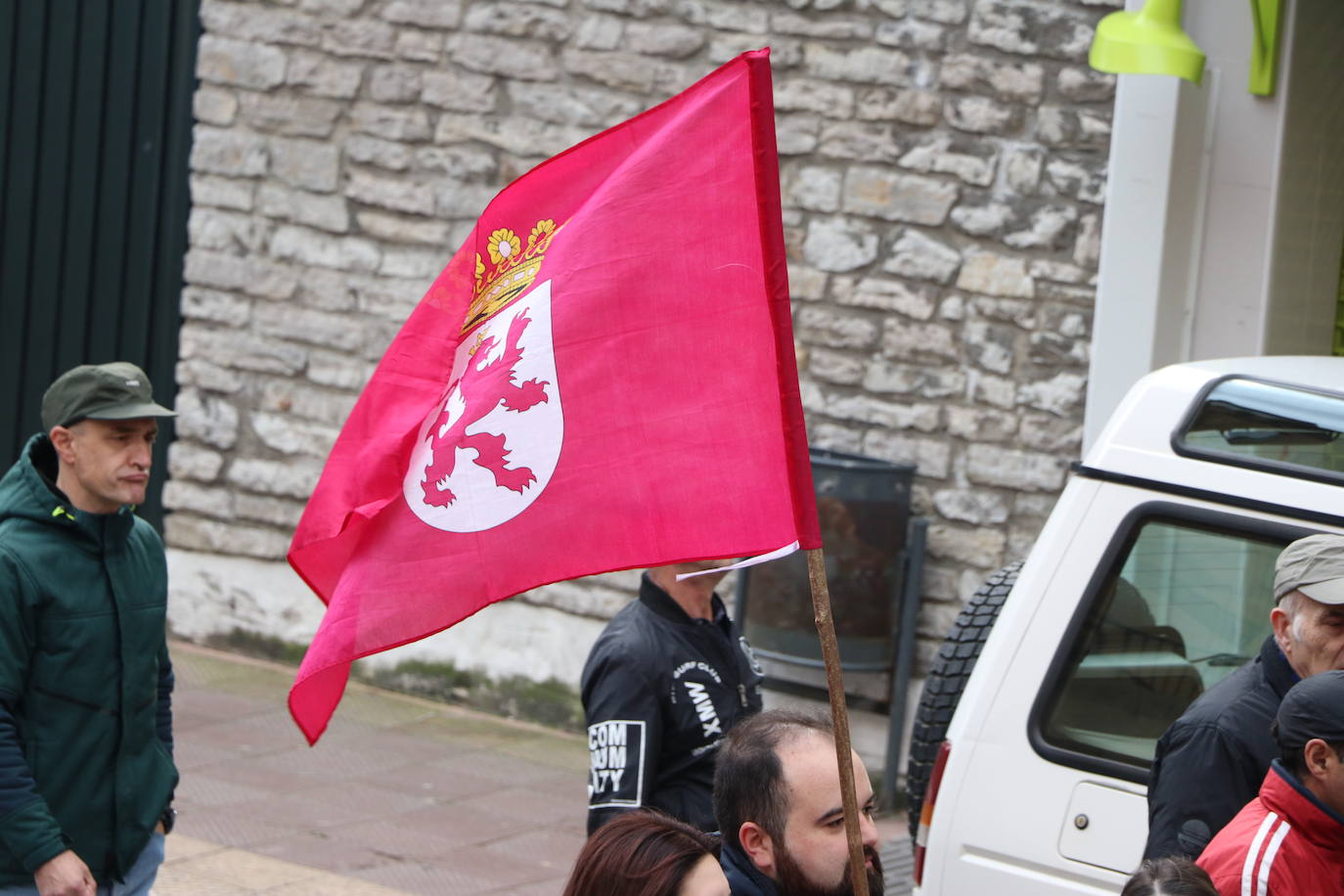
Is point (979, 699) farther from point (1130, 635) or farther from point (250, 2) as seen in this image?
point (250, 2)

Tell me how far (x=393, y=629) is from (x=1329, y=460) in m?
2.02

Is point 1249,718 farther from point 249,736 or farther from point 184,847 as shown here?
point 249,736

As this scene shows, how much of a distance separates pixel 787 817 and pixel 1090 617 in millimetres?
1237

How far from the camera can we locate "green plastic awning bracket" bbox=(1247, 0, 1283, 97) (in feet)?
21.7

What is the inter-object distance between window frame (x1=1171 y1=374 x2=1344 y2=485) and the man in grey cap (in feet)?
1.38

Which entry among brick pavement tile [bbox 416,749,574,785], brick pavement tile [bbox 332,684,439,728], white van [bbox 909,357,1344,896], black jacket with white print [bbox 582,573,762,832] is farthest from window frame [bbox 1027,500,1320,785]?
brick pavement tile [bbox 332,684,439,728]

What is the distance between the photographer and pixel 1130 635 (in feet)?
12.0

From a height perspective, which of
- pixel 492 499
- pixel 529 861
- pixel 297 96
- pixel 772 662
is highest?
pixel 297 96

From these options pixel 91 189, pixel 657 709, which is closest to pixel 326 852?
pixel 657 709

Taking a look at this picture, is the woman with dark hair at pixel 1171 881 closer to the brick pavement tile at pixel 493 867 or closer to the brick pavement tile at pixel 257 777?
the brick pavement tile at pixel 493 867

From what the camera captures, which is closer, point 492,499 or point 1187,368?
point 492,499

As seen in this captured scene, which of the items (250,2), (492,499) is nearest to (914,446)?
(250,2)

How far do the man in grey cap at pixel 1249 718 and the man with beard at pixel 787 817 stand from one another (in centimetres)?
64

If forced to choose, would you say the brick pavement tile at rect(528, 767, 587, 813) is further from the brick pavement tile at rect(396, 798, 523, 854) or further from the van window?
the van window
